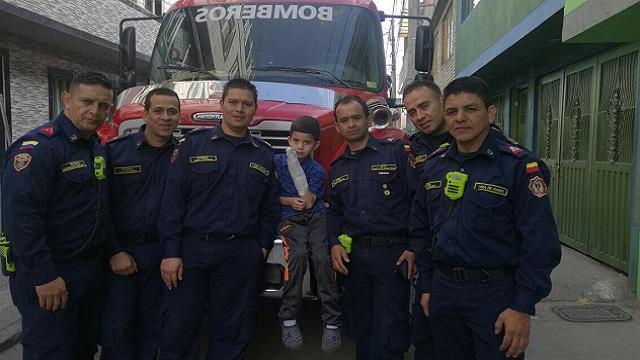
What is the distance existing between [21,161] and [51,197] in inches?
9.0

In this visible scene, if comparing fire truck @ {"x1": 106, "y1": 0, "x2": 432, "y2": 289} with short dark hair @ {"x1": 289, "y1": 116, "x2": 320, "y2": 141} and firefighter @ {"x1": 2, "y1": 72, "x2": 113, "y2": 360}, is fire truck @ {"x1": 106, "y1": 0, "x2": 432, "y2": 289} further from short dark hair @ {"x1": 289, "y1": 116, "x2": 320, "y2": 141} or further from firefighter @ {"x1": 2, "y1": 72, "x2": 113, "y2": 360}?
firefighter @ {"x1": 2, "y1": 72, "x2": 113, "y2": 360}

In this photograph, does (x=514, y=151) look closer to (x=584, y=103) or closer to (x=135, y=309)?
(x=135, y=309)

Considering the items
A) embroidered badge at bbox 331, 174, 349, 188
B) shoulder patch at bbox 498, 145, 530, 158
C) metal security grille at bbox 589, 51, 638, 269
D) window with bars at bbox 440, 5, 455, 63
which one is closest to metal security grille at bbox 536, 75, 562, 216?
metal security grille at bbox 589, 51, 638, 269

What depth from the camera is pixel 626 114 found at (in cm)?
588

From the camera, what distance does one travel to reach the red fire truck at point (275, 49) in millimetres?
4551

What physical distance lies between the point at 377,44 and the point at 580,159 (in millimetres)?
3613

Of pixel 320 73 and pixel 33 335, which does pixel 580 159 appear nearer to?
pixel 320 73

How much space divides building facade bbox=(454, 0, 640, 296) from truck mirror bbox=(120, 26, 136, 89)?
4400mm

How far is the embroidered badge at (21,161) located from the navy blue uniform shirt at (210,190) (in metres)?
0.73

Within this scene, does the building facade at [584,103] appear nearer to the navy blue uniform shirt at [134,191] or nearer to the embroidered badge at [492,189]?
the embroidered badge at [492,189]

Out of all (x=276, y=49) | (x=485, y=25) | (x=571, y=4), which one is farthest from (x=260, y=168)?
(x=485, y=25)

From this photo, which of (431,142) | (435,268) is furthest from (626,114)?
(435,268)

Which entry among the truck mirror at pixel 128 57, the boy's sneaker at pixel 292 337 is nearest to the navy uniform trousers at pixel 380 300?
the boy's sneaker at pixel 292 337

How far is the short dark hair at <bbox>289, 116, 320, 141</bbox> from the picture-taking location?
3401 millimetres
